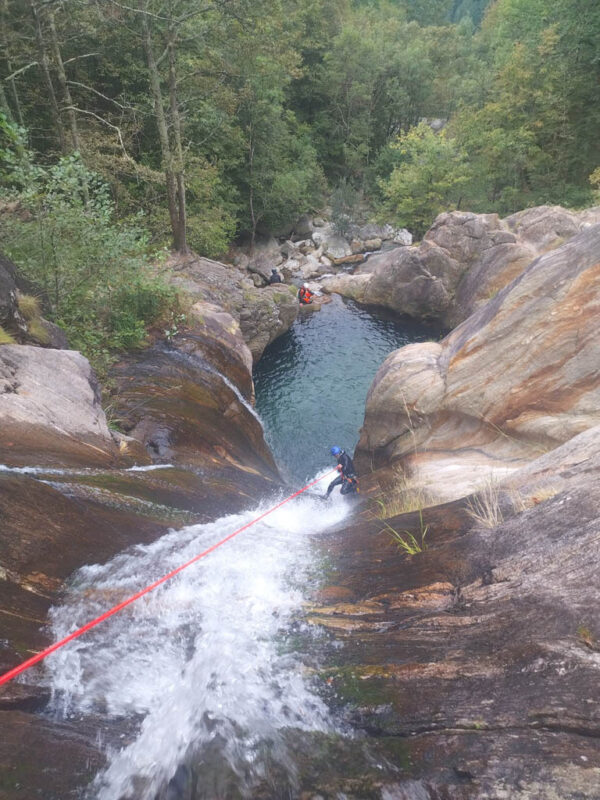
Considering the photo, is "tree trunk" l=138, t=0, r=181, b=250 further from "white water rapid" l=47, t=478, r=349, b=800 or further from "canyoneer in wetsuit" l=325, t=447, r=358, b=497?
"white water rapid" l=47, t=478, r=349, b=800

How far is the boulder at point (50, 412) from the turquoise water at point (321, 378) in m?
7.38

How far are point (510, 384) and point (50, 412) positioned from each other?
8.44 m

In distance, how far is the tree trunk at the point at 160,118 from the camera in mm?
13234

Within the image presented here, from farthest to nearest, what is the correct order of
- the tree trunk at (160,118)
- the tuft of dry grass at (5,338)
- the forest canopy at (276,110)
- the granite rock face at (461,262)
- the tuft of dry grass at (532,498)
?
the granite rock face at (461,262), the forest canopy at (276,110), the tree trunk at (160,118), the tuft of dry grass at (5,338), the tuft of dry grass at (532,498)

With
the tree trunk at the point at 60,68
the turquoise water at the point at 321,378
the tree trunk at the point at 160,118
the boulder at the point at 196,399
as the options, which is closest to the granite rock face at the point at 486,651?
the boulder at the point at 196,399

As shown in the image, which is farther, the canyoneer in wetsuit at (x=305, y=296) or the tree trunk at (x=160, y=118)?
the canyoneer in wetsuit at (x=305, y=296)

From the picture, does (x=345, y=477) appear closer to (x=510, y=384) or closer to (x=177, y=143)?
(x=510, y=384)

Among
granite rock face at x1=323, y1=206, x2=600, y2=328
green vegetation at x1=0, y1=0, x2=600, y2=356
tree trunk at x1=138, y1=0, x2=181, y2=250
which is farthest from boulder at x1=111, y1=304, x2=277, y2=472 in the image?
granite rock face at x1=323, y1=206, x2=600, y2=328

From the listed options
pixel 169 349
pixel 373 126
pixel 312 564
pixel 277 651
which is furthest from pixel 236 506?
pixel 373 126

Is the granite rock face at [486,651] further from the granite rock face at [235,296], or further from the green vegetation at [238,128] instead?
the granite rock face at [235,296]

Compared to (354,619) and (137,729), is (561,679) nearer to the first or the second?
(354,619)

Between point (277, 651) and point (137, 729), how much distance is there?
1258mm

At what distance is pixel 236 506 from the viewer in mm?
7758

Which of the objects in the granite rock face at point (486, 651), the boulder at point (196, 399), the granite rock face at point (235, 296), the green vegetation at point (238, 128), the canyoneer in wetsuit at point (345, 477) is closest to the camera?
the granite rock face at point (486, 651)
